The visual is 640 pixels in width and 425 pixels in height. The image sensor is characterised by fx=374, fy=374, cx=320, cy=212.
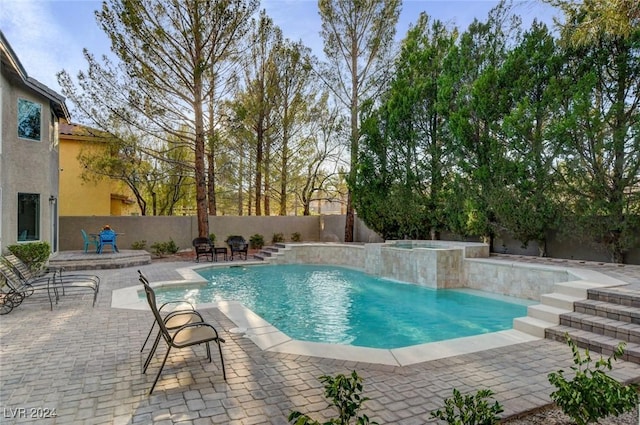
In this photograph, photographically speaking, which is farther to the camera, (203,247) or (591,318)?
(203,247)

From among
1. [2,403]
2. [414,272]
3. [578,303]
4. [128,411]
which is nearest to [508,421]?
[128,411]

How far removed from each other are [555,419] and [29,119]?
1435 cm

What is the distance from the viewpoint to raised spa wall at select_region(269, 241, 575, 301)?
9000mm

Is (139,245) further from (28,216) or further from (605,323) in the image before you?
(605,323)

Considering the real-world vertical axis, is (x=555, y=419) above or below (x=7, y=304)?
below

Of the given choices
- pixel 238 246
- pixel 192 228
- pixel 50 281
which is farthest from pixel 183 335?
pixel 192 228

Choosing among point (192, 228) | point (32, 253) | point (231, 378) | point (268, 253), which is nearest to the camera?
point (231, 378)

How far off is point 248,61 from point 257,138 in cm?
381

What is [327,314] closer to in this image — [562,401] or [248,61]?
[562,401]

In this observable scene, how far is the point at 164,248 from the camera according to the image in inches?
643

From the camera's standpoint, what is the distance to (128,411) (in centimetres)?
327

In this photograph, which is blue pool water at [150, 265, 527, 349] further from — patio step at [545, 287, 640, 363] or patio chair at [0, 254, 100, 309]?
patio chair at [0, 254, 100, 309]

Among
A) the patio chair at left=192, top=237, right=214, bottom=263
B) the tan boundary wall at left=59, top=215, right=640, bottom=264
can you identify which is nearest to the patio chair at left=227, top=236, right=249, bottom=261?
the patio chair at left=192, top=237, right=214, bottom=263

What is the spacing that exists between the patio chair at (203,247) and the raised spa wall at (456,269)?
19.0ft
